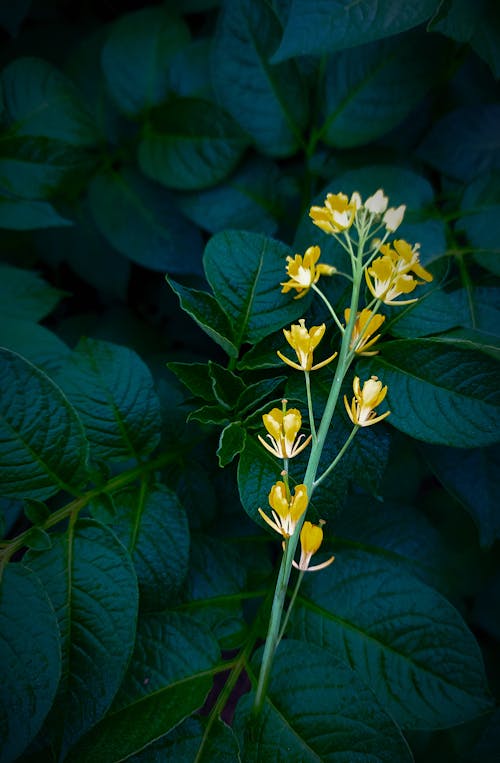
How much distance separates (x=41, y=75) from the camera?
106cm

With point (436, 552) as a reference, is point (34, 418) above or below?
above

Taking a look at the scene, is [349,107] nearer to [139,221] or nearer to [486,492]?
[139,221]

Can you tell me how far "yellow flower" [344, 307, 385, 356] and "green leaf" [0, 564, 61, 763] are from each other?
1.39 feet

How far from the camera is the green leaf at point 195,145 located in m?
1.08

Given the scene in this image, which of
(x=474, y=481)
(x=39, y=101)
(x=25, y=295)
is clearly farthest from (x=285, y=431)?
(x=39, y=101)

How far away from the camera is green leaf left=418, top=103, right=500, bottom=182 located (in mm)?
1052

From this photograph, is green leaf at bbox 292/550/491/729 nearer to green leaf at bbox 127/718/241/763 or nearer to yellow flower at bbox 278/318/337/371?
green leaf at bbox 127/718/241/763

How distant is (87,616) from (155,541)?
123 mm

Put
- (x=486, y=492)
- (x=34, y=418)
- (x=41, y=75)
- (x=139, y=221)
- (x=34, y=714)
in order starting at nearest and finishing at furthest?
(x=34, y=714), (x=34, y=418), (x=486, y=492), (x=41, y=75), (x=139, y=221)

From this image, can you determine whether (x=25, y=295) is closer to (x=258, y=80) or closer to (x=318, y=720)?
(x=258, y=80)

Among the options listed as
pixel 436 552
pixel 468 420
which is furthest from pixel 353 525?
pixel 468 420

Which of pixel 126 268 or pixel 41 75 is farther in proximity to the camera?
pixel 126 268

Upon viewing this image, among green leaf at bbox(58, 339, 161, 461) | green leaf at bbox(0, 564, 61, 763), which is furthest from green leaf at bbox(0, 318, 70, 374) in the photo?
green leaf at bbox(0, 564, 61, 763)

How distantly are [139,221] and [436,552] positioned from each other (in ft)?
2.50
